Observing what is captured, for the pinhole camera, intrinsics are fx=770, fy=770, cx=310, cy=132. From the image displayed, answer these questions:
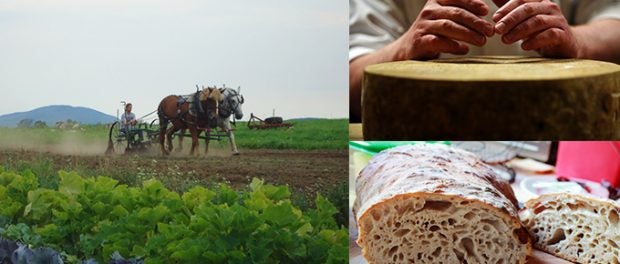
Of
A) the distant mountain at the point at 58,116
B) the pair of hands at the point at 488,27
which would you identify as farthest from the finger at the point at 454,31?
the distant mountain at the point at 58,116

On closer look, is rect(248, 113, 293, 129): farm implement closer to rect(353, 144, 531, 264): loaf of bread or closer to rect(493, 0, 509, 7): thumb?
rect(353, 144, 531, 264): loaf of bread

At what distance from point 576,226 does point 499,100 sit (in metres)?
0.52

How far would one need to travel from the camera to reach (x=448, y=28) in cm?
176

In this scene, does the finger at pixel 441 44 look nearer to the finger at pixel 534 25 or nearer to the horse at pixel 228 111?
the finger at pixel 534 25

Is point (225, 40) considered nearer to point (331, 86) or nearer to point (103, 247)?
point (331, 86)

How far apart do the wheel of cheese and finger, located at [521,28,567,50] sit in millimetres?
36

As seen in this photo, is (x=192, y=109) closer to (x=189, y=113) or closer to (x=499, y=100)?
(x=189, y=113)

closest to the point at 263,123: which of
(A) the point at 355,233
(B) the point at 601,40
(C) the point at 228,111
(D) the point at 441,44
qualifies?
(C) the point at 228,111

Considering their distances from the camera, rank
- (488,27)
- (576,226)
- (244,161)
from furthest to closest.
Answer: (244,161), (576,226), (488,27)

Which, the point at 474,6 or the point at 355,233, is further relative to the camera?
the point at 355,233

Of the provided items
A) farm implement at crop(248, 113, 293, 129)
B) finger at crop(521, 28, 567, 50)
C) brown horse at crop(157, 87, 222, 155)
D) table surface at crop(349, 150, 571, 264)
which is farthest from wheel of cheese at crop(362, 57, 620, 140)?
brown horse at crop(157, 87, 222, 155)

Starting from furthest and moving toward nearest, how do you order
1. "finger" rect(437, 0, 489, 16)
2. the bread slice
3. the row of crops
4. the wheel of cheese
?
the row of crops
the bread slice
"finger" rect(437, 0, 489, 16)
the wheel of cheese

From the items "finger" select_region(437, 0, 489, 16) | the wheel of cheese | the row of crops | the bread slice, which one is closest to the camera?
the wheel of cheese

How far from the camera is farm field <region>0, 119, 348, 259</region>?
205 cm
